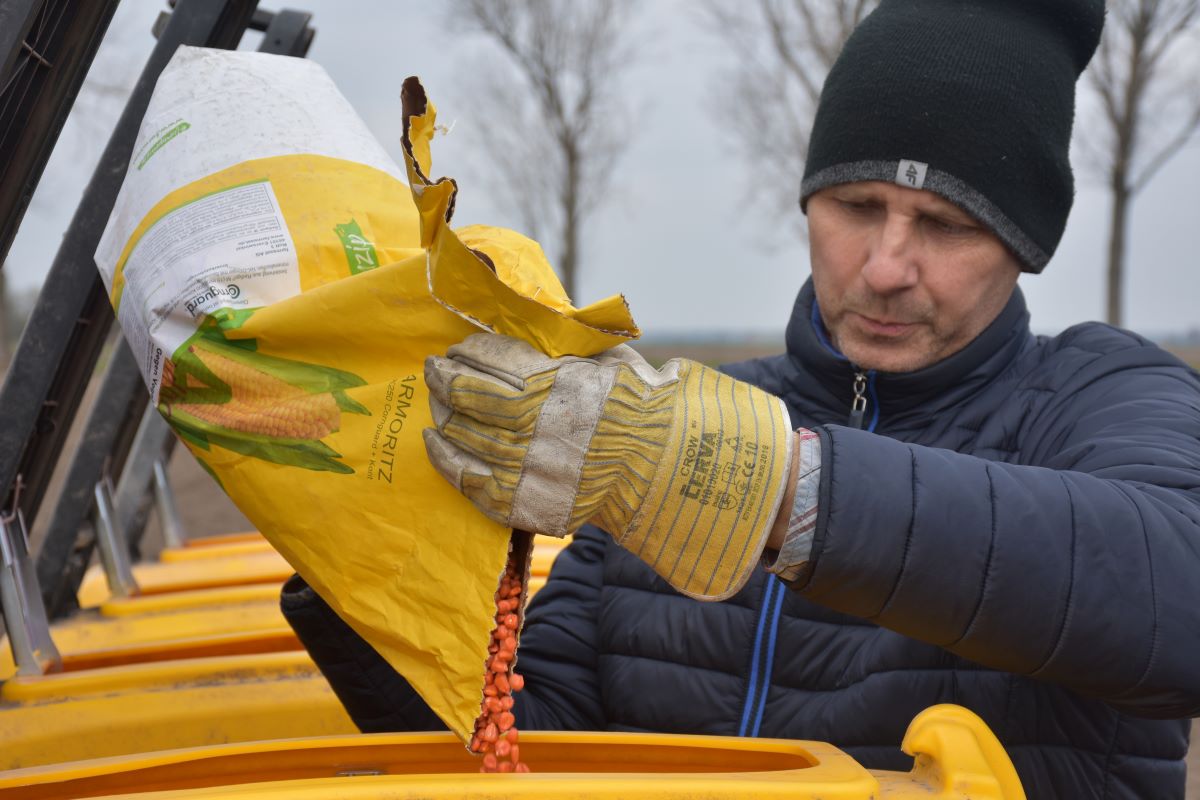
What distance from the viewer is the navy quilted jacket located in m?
1.13

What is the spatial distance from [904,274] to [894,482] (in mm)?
484

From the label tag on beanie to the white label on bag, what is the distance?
32.2 inches

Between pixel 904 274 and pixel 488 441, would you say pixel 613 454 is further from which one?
pixel 904 274

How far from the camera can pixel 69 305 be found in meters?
2.01

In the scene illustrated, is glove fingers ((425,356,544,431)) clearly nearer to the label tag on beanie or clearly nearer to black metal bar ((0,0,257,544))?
the label tag on beanie

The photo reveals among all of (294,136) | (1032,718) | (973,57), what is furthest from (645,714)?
(973,57)

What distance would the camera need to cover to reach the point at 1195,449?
1.29 metres

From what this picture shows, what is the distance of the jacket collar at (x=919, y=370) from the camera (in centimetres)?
160

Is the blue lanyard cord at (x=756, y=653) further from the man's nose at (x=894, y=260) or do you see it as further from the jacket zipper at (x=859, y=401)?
the man's nose at (x=894, y=260)

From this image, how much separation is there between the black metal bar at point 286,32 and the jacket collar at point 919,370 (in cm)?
148

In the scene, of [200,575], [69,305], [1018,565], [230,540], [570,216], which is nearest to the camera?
[1018,565]

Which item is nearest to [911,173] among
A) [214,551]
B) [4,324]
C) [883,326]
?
[883,326]

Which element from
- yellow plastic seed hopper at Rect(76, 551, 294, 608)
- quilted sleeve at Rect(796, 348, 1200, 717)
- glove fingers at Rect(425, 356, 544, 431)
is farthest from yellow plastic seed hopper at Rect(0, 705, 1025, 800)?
yellow plastic seed hopper at Rect(76, 551, 294, 608)

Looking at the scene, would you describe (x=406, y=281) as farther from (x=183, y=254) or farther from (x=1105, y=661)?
(x=1105, y=661)
